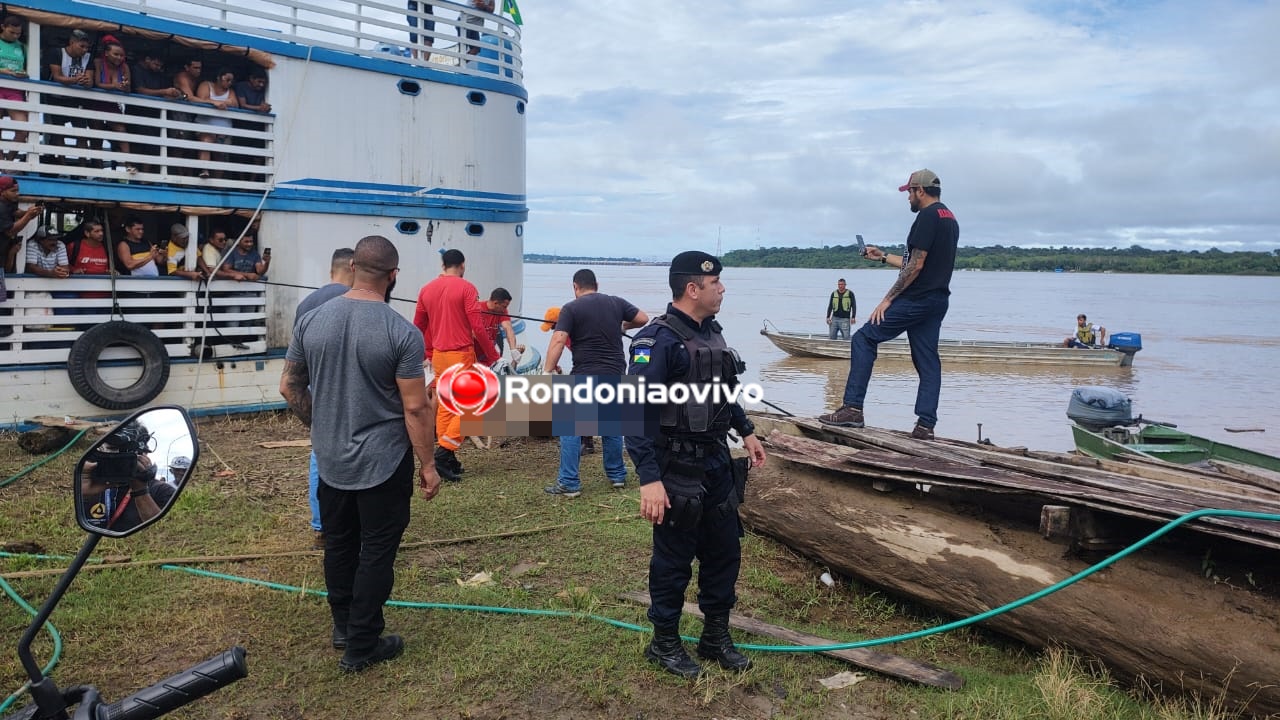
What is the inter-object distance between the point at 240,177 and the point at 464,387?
15.5 feet

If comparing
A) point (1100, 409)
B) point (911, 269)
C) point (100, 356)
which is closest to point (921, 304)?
point (911, 269)

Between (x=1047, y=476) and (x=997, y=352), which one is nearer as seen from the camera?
(x=1047, y=476)

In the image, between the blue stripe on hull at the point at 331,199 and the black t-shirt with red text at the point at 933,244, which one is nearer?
the black t-shirt with red text at the point at 933,244

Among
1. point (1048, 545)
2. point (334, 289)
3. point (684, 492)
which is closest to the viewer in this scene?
point (684, 492)

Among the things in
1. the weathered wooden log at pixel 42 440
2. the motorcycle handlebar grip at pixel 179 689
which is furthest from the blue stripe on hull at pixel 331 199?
the motorcycle handlebar grip at pixel 179 689

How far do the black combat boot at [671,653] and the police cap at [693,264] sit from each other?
5.84 feet

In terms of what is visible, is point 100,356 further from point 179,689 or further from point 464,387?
point 179,689

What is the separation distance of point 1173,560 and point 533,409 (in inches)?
279

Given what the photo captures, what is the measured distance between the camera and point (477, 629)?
4.67 m

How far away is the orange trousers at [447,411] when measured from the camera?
8.03 m

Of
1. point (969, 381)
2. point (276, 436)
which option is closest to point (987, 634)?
point (276, 436)

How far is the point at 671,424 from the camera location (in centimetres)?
407

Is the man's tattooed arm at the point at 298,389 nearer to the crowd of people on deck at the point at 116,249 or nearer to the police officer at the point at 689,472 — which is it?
the police officer at the point at 689,472

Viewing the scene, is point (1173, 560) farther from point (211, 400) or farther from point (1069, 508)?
point (211, 400)
